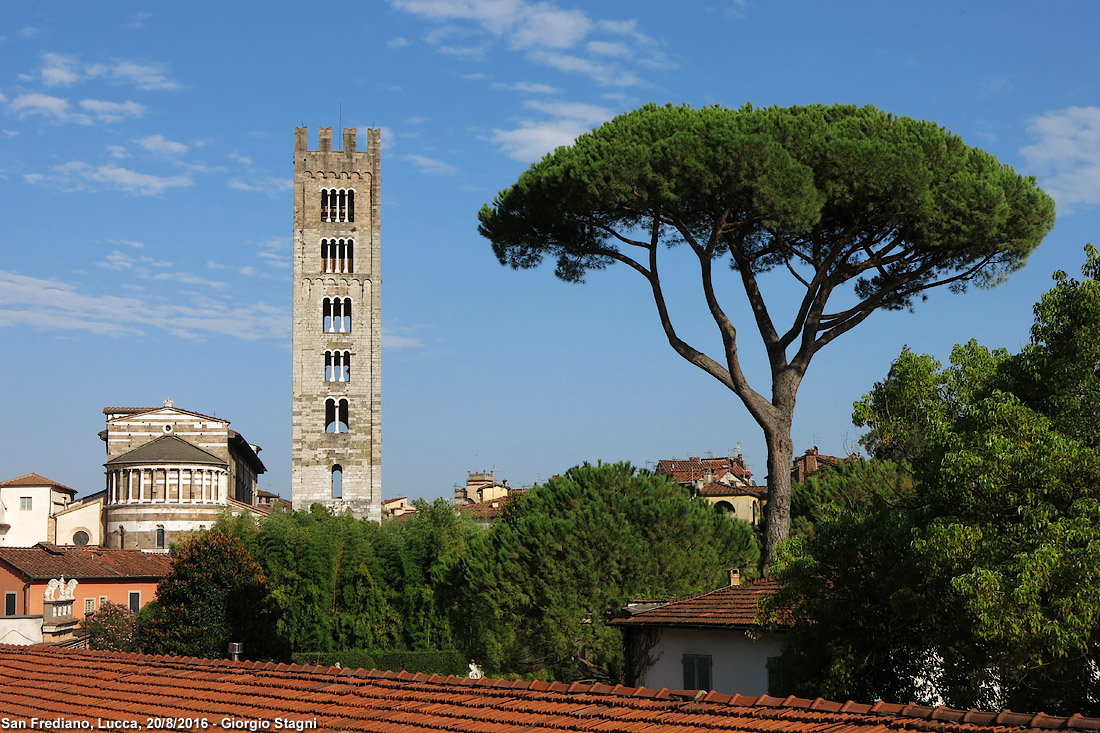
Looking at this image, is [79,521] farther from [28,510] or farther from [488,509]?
[488,509]

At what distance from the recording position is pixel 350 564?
49.8 metres

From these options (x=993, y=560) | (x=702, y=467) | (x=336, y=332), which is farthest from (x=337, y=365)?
(x=993, y=560)

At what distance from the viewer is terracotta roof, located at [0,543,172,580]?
158 ft

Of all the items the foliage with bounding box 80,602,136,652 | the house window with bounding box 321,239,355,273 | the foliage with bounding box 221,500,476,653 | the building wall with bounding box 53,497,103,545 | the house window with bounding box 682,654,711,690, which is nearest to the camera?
the house window with bounding box 682,654,711,690

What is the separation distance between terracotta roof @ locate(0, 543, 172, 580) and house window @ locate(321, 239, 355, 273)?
784 inches

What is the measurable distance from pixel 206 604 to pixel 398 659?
10.7m

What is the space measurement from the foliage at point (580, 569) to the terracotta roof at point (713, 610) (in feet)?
13.9

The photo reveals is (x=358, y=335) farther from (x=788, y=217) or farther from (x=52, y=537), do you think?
(x=788, y=217)

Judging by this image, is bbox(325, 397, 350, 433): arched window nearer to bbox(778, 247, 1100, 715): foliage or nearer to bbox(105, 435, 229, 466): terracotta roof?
bbox(105, 435, 229, 466): terracotta roof

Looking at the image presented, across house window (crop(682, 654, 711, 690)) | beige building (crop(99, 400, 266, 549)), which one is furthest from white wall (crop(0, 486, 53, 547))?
house window (crop(682, 654, 711, 690))

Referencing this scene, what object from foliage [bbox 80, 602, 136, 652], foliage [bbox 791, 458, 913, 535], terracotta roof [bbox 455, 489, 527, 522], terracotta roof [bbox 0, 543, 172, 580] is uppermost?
terracotta roof [bbox 455, 489, 527, 522]

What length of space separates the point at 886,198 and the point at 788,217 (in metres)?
2.20

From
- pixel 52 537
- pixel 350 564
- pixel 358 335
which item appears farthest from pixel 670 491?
pixel 52 537

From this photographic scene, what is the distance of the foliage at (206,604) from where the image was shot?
36344mm
